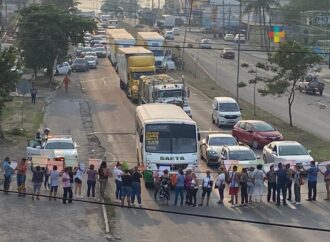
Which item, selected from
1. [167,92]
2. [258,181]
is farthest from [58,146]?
[167,92]

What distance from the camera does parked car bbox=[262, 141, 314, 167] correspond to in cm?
3216

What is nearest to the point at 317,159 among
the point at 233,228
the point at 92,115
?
the point at 233,228

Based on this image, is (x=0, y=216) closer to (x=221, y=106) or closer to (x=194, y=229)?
(x=194, y=229)

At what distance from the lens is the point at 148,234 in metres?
23.3

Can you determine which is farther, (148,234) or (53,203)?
(53,203)

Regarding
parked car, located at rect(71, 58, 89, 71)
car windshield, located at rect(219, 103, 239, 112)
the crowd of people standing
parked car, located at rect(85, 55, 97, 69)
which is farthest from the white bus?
parked car, located at rect(85, 55, 97, 69)

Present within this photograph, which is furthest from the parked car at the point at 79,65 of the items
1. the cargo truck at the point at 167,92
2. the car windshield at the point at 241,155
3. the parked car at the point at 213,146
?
the car windshield at the point at 241,155

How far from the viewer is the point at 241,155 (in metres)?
31.9

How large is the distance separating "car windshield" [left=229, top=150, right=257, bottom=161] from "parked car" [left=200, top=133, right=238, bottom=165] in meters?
1.99

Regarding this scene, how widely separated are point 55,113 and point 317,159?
70.6ft

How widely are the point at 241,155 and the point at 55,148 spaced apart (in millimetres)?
7804

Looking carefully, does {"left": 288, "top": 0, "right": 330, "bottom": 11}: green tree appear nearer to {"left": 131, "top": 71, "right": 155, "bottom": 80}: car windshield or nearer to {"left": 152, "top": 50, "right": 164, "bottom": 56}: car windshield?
{"left": 152, "top": 50, "right": 164, "bottom": 56}: car windshield

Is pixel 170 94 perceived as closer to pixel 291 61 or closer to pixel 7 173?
pixel 291 61

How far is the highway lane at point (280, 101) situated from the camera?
50181mm
